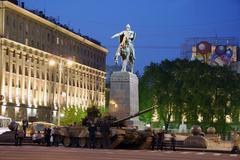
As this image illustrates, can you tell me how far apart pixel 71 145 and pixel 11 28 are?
59270 millimetres

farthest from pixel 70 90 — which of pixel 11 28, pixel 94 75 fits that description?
pixel 11 28

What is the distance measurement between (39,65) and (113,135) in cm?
7068

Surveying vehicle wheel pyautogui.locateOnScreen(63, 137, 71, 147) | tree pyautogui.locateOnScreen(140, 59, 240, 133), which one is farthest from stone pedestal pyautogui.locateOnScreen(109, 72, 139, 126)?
tree pyautogui.locateOnScreen(140, 59, 240, 133)

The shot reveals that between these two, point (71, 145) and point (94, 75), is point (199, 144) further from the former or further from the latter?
point (94, 75)

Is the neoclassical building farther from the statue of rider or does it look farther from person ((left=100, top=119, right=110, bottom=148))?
person ((left=100, top=119, right=110, bottom=148))

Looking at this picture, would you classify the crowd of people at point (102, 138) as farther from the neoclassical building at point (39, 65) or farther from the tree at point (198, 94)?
the neoclassical building at point (39, 65)

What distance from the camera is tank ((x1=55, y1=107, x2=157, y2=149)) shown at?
→ 125ft

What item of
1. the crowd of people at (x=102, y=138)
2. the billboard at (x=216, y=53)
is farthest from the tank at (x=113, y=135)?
the billboard at (x=216, y=53)

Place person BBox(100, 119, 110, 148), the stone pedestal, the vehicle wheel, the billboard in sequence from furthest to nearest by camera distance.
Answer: the billboard → the stone pedestal → the vehicle wheel → person BBox(100, 119, 110, 148)

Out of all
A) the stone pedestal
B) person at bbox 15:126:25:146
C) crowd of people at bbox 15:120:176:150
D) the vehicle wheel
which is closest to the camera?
crowd of people at bbox 15:120:176:150

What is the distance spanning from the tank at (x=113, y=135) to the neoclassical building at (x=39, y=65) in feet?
143

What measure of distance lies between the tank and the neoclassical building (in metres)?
43.5

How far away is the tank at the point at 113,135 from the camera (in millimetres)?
37969

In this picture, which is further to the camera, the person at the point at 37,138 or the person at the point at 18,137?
the person at the point at 37,138
